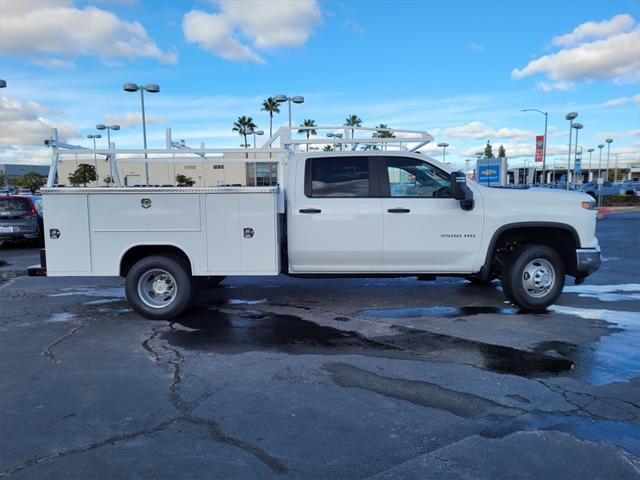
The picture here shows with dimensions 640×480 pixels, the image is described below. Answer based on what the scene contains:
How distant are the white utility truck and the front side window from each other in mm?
14

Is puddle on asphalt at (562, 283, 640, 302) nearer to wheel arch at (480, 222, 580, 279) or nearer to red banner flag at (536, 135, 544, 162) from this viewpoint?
wheel arch at (480, 222, 580, 279)

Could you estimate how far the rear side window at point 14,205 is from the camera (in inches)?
584

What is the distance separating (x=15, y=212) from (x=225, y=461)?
14498 mm

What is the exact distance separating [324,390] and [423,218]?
315cm

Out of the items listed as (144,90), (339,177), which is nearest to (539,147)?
(144,90)

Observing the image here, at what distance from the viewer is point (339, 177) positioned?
6844 mm

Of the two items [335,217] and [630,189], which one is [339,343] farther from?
[630,189]

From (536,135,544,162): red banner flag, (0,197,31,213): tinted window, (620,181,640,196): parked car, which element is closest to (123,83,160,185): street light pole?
(0,197,31,213): tinted window

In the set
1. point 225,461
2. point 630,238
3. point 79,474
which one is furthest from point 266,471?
point 630,238

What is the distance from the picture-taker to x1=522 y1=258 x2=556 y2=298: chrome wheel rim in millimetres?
6867

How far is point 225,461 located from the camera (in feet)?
10.7

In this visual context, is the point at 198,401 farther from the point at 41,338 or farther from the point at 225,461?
the point at 41,338

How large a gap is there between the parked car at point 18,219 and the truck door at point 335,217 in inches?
454

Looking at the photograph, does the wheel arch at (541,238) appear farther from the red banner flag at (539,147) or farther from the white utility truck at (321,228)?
the red banner flag at (539,147)
